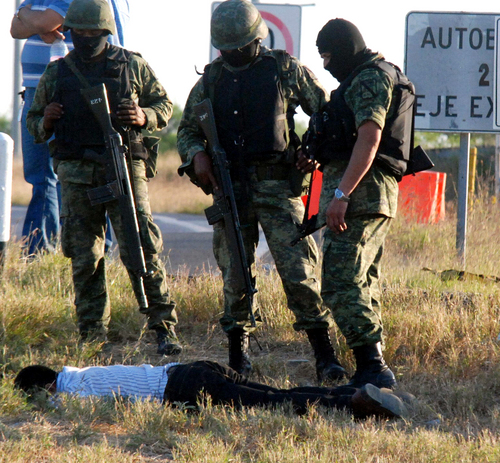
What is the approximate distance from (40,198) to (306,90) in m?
3.18

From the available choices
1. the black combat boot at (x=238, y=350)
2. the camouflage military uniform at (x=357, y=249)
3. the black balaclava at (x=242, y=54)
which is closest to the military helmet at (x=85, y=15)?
the black balaclava at (x=242, y=54)

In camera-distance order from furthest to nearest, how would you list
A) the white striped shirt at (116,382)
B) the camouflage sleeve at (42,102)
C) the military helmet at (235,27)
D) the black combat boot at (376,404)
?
the camouflage sleeve at (42,102), the military helmet at (235,27), the white striped shirt at (116,382), the black combat boot at (376,404)

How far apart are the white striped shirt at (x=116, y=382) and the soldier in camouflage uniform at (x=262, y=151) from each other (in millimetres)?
805

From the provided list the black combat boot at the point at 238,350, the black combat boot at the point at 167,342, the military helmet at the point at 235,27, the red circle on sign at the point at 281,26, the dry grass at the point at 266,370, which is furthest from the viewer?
the red circle on sign at the point at 281,26

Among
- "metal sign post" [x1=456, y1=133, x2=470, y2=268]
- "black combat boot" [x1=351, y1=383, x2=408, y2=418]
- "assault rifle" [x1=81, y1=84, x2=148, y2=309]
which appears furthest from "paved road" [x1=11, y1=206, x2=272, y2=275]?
"black combat boot" [x1=351, y1=383, x2=408, y2=418]

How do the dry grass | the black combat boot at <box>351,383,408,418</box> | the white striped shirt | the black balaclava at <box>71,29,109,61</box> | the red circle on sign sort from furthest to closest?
1. the red circle on sign
2. the black balaclava at <box>71,29,109,61</box>
3. the white striped shirt
4. the black combat boot at <box>351,383,408,418</box>
5. the dry grass

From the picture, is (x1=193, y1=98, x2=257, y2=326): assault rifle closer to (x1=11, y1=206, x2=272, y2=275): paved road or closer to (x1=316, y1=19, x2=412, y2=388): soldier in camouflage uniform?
(x1=316, y1=19, x2=412, y2=388): soldier in camouflage uniform

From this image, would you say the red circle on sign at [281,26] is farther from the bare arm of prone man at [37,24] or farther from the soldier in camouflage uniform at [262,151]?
the soldier in camouflage uniform at [262,151]

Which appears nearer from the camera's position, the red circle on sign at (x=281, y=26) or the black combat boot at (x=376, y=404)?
the black combat boot at (x=376, y=404)

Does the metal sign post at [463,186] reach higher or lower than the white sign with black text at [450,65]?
lower

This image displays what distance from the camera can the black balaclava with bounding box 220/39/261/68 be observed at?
4.38m

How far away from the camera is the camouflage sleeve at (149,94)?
4828 mm

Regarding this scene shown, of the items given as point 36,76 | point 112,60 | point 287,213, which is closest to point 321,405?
point 287,213

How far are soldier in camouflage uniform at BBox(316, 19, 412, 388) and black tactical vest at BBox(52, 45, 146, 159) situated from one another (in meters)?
1.35
